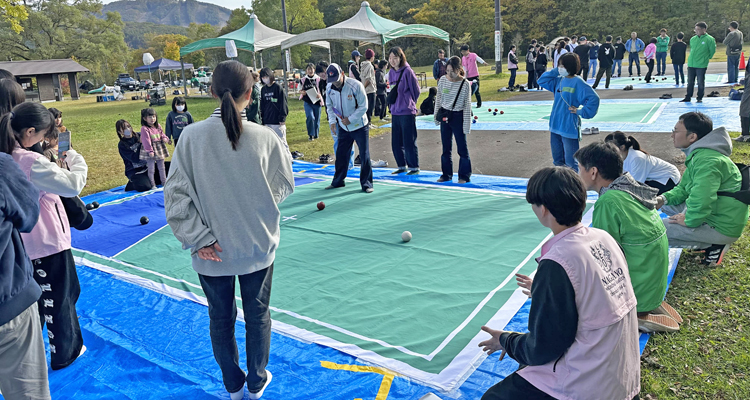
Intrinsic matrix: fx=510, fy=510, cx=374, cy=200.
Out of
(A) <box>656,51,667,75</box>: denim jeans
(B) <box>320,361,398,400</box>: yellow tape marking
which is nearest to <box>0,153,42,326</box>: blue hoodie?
(B) <box>320,361,398,400</box>: yellow tape marking

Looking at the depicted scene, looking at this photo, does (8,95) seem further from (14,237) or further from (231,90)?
(231,90)

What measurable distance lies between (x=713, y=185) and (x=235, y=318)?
4.01m

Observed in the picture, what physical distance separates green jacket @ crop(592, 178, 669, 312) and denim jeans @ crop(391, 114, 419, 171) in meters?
5.29

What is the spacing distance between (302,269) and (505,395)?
3.07 metres

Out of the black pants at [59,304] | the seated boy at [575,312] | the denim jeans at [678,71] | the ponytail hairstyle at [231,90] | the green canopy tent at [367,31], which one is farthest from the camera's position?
the green canopy tent at [367,31]

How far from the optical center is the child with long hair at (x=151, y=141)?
8453mm

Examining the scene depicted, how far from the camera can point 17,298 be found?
7.48 ft

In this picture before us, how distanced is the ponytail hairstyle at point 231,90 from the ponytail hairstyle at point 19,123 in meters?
1.36

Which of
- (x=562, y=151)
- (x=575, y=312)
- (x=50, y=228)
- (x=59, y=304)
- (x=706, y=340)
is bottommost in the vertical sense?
(x=706, y=340)

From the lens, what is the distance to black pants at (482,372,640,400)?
2385mm

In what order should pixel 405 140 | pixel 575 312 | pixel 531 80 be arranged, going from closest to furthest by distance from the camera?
pixel 575 312 < pixel 405 140 < pixel 531 80

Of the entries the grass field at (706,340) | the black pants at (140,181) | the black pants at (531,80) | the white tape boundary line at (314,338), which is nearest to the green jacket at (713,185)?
the grass field at (706,340)

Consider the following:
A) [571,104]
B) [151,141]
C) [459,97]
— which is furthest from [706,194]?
[151,141]

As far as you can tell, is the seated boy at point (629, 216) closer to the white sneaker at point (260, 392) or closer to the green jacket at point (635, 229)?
the green jacket at point (635, 229)
